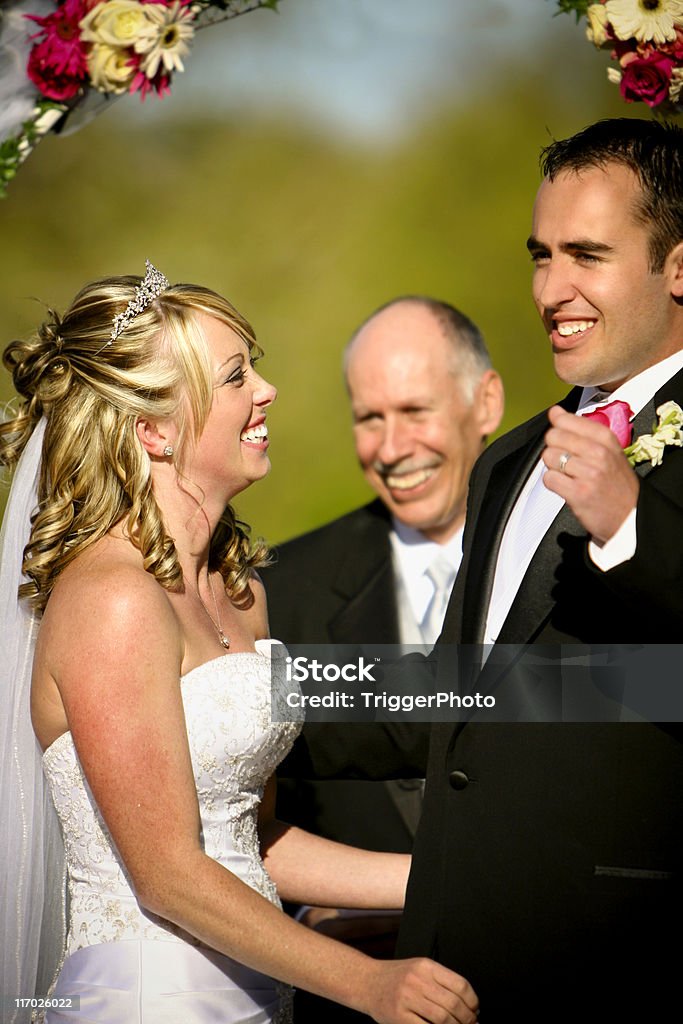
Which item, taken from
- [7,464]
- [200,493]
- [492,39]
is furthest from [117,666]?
[492,39]

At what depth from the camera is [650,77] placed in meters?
2.78

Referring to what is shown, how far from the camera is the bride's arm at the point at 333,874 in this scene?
2.83m

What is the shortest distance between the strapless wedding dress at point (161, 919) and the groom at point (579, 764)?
405 millimetres

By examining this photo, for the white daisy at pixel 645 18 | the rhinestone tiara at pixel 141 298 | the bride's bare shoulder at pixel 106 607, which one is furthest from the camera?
the white daisy at pixel 645 18

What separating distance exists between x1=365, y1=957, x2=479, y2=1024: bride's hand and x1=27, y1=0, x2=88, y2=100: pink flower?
260 centimetres

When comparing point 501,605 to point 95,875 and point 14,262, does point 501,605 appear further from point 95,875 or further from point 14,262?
point 14,262

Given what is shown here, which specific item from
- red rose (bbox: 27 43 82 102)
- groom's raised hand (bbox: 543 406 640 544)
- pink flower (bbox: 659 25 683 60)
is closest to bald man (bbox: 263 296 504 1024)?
red rose (bbox: 27 43 82 102)

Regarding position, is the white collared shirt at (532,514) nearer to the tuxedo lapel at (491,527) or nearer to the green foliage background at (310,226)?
the tuxedo lapel at (491,527)

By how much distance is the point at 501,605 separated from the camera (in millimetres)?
2537

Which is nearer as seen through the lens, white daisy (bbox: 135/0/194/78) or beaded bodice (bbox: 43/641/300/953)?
beaded bodice (bbox: 43/641/300/953)

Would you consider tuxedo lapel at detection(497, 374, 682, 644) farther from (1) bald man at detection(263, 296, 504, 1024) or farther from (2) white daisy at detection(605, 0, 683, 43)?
(1) bald man at detection(263, 296, 504, 1024)

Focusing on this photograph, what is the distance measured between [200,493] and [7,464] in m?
0.50

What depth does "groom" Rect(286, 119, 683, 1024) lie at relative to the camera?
7.49 feet

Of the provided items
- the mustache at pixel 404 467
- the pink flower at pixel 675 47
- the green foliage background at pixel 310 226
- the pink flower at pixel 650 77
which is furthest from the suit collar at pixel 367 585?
the pink flower at pixel 675 47
